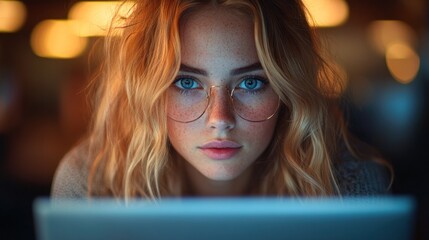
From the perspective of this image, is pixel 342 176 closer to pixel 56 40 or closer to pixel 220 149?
pixel 220 149

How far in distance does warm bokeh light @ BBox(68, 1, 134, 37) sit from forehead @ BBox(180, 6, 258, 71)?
15cm

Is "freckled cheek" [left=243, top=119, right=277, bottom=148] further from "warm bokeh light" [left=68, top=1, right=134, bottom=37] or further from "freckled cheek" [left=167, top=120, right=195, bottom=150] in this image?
"warm bokeh light" [left=68, top=1, right=134, bottom=37]

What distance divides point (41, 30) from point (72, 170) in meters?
3.12

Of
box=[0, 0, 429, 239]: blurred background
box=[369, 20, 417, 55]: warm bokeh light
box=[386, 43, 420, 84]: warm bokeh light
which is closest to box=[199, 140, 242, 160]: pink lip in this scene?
box=[0, 0, 429, 239]: blurred background

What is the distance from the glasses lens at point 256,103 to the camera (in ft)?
3.57

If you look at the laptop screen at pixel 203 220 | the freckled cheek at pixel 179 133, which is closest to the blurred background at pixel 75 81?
the freckled cheek at pixel 179 133

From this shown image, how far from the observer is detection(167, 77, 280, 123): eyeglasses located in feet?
3.55

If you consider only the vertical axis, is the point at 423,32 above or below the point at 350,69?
above

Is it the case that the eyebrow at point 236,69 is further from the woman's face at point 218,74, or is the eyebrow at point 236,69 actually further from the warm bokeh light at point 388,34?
the warm bokeh light at point 388,34

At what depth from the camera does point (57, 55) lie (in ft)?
14.1

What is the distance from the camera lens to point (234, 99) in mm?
1080

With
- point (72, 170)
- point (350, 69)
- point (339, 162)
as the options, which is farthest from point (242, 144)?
point (350, 69)

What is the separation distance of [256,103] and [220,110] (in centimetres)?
10

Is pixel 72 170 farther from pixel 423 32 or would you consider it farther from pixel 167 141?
pixel 423 32
